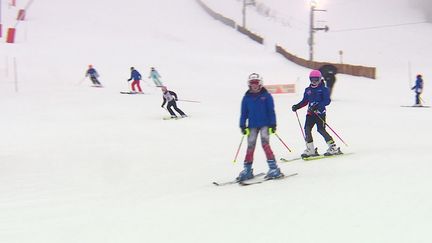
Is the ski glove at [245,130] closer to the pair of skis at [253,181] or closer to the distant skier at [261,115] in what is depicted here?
the distant skier at [261,115]

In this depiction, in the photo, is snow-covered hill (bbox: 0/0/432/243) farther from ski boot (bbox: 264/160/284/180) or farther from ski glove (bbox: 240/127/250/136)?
ski glove (bbox: 240/127/250/136)

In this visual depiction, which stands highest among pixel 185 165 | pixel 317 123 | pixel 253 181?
pixel 317 123

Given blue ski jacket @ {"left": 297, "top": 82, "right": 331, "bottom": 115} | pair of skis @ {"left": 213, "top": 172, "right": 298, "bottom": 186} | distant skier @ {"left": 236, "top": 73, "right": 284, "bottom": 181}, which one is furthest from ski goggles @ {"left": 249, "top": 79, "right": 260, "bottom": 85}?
blue ski jacket @ {"left": 297, "top": 82, "right": 331, "bottom": 115}

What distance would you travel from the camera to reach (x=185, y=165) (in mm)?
10695

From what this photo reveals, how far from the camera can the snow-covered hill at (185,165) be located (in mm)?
5645

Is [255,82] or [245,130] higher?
[255,82]

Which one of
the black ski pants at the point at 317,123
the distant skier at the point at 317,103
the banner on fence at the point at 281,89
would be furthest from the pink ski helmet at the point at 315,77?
the banner on fence at the point at 281,89

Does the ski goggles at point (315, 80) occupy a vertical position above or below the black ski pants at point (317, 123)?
above

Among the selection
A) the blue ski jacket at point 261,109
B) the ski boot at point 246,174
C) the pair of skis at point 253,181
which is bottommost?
the pair of skis at point 253,181

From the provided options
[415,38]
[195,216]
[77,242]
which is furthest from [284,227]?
[415,38]

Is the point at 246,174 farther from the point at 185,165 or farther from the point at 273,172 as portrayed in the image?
the point at 185,165

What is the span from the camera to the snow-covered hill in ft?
18.5

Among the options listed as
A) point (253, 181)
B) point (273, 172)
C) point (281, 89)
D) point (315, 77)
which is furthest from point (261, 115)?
point (281, 89)

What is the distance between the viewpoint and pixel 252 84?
26.4 ft
